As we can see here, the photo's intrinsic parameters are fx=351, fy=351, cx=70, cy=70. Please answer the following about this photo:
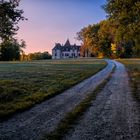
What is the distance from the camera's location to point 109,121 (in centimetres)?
1219

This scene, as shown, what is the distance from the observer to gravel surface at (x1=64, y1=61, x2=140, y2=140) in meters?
10.2

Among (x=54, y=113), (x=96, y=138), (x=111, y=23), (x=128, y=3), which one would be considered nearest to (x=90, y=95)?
(x=54, y=113)

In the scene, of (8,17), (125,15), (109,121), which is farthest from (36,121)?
(125,15)

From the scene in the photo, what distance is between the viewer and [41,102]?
1675 cm

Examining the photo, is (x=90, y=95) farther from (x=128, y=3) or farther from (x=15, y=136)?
(x=128, y=3)

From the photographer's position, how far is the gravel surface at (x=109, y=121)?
10.2 m

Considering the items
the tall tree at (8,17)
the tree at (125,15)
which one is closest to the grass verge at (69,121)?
the tall tree at (8,17)

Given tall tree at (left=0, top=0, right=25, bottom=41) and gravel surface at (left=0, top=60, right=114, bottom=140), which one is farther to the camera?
tall tree at (left=0, top=0, right=25, bottom=41)

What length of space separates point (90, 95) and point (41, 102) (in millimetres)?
3392

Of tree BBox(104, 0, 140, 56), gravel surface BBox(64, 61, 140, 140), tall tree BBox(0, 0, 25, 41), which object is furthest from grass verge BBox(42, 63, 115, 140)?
tree BBox(104, 0, 140, 56)

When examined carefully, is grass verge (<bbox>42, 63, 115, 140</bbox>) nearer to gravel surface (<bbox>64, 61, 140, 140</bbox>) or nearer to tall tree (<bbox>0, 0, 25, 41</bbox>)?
gravel surface (<bbox>64, 61, 140, 140</bbox>)

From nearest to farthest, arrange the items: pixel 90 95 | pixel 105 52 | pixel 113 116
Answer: pixel 113 116 → pixel 90 95 → pixel 105 52

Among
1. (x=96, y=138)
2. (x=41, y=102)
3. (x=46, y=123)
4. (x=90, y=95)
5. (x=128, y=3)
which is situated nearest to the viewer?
→ (x=96, y=138)

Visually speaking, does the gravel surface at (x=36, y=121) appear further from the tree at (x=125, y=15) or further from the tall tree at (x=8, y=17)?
the tree at (x=125, y=15)
